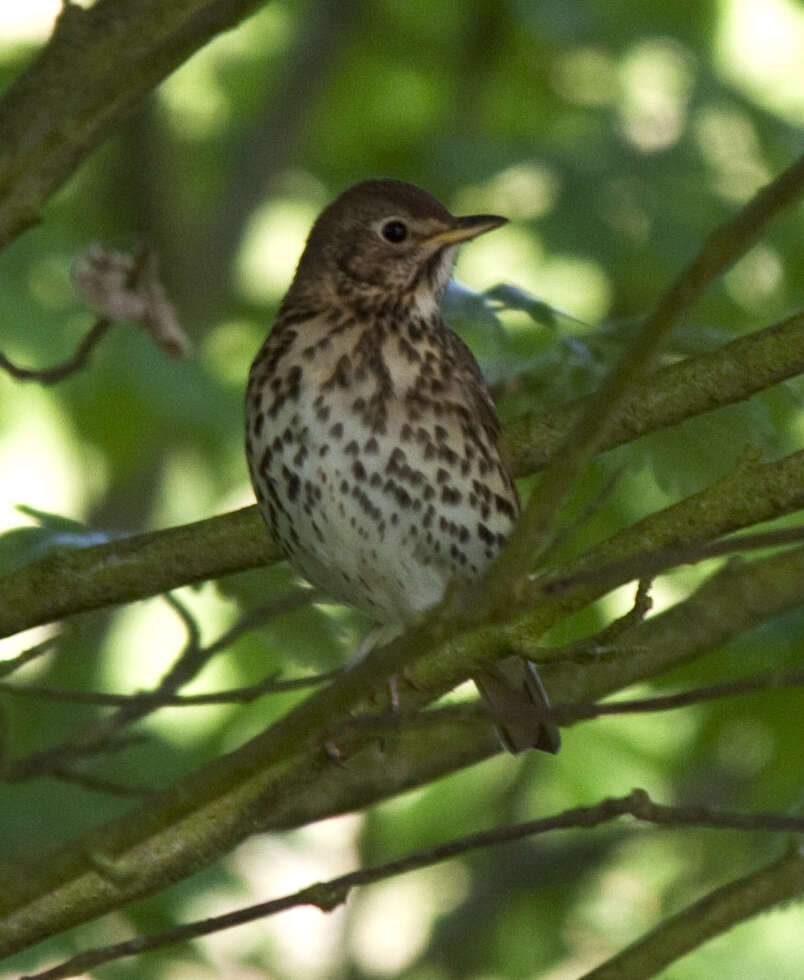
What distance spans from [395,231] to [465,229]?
0.64 ft

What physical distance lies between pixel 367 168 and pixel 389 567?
281 cm

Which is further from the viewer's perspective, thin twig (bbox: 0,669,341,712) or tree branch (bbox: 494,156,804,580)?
thin twig (bbox: 0,669,341,712)

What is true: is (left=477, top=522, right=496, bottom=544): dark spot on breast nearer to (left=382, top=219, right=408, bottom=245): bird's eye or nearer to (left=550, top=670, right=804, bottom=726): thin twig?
(left=382, top=219, right=408, bottom=245): bird's eye

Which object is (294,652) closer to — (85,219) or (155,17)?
(155,17)

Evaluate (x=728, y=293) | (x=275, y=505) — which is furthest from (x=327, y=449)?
(x=728, y=293)

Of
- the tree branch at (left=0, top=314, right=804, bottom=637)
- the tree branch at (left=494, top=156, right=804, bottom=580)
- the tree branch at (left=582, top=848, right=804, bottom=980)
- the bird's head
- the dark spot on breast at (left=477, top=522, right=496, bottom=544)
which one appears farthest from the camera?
the bird's head

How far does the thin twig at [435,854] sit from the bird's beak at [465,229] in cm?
147

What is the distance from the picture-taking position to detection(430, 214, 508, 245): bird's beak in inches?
135

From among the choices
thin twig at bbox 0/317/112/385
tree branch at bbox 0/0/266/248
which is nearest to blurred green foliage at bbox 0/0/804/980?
thin twig at bbox 0/317/112/385

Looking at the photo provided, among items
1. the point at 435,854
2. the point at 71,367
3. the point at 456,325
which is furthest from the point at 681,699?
the point at 456,325

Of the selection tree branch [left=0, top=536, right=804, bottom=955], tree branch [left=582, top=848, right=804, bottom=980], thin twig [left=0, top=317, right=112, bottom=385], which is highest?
thin twig [left=0, top=317, right=112, bottom=385]

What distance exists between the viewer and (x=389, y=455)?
10.6ft

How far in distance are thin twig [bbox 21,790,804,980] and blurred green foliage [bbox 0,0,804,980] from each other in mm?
978

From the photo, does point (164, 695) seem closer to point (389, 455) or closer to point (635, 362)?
point (389, 455)
